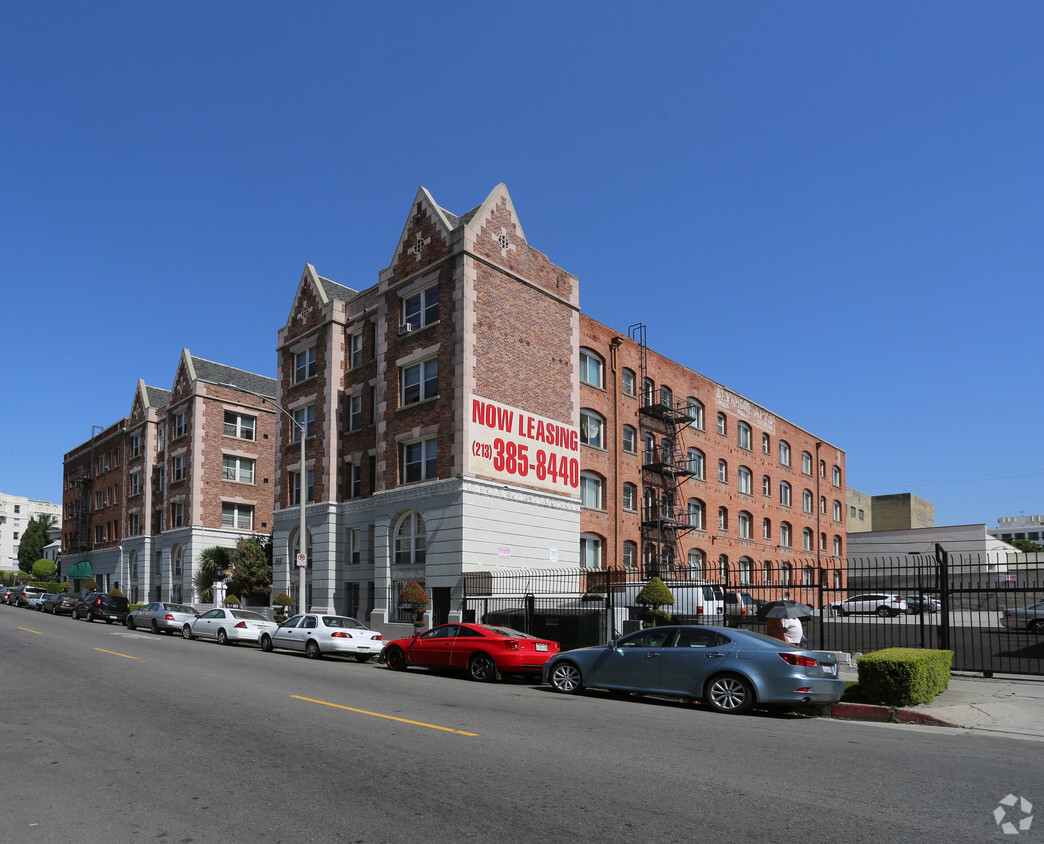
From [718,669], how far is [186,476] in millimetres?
46169

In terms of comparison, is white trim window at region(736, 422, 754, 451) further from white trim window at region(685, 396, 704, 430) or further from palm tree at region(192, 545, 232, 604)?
palm tree at region(192, 545, 232, 604)

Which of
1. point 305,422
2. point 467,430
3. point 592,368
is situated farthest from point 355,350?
point 592,368

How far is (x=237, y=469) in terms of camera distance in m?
54.3

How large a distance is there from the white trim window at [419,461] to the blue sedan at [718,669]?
632 inches

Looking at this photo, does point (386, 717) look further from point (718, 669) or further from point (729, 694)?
point (729, 694)

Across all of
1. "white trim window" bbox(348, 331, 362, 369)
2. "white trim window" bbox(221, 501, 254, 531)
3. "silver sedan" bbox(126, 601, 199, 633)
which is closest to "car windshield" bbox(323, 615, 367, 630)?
"silver sedan" bbox(126, 601, 199, 633)

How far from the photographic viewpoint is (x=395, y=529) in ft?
108

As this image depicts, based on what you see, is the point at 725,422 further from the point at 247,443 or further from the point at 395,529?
the point at 247,443

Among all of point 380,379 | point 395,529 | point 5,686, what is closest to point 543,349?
point 380,379

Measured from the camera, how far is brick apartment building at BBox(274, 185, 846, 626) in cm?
3066

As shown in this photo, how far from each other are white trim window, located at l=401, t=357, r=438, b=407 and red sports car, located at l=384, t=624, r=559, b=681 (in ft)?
40.8

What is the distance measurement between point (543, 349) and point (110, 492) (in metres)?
47.2

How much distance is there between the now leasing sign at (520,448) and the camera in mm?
30359

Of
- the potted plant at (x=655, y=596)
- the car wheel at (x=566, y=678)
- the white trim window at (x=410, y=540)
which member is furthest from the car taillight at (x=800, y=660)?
the white trim window at (x=410, y=540)
